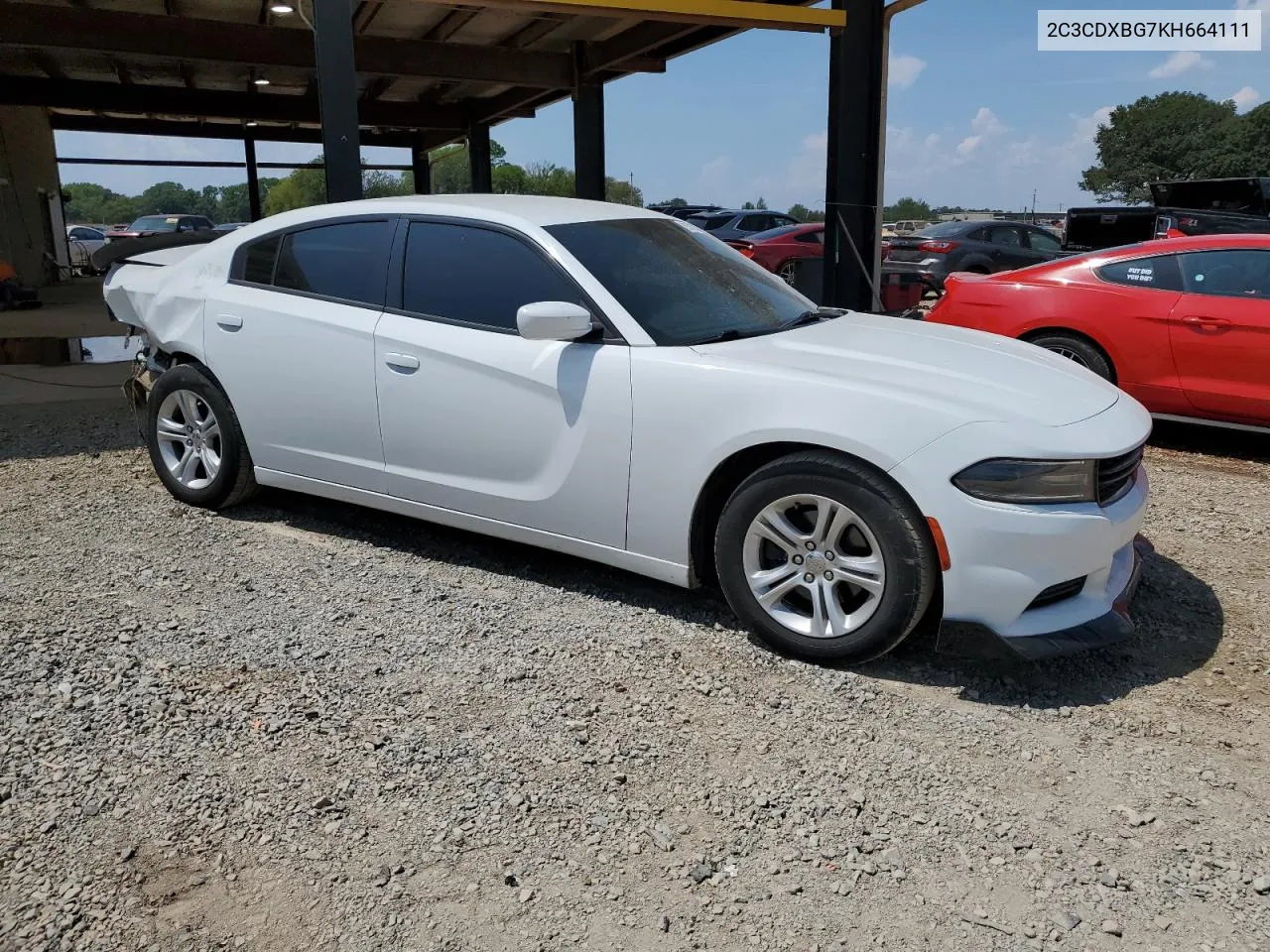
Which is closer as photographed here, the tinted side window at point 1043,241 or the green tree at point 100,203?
the tinted side window at point 1043,241

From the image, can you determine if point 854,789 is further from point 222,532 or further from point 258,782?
point 222,532

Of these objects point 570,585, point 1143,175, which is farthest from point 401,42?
point 1143,175

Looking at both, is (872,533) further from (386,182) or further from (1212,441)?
(386,182)

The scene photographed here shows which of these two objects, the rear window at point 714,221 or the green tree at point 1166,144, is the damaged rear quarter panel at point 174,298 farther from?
the green tree at point 1166,144

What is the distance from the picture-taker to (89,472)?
6102 millimetres

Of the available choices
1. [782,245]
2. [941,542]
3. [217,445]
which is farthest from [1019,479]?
[782,245]

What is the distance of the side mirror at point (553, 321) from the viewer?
3723 mm

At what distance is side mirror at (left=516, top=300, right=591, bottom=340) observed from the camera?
3723 millimetres

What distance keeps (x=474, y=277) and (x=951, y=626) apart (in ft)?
7.68

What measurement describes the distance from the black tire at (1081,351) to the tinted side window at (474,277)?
411cm

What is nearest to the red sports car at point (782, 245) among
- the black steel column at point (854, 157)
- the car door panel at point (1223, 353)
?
the black steel column at point (854, 157)

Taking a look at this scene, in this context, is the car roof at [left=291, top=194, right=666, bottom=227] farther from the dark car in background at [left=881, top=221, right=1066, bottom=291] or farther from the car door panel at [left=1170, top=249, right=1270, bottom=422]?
the dark car in background at [left=881, top=221, right=1066, bottom=291]

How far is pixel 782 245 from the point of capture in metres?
17.1

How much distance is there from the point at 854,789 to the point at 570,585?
1783 millimetres
